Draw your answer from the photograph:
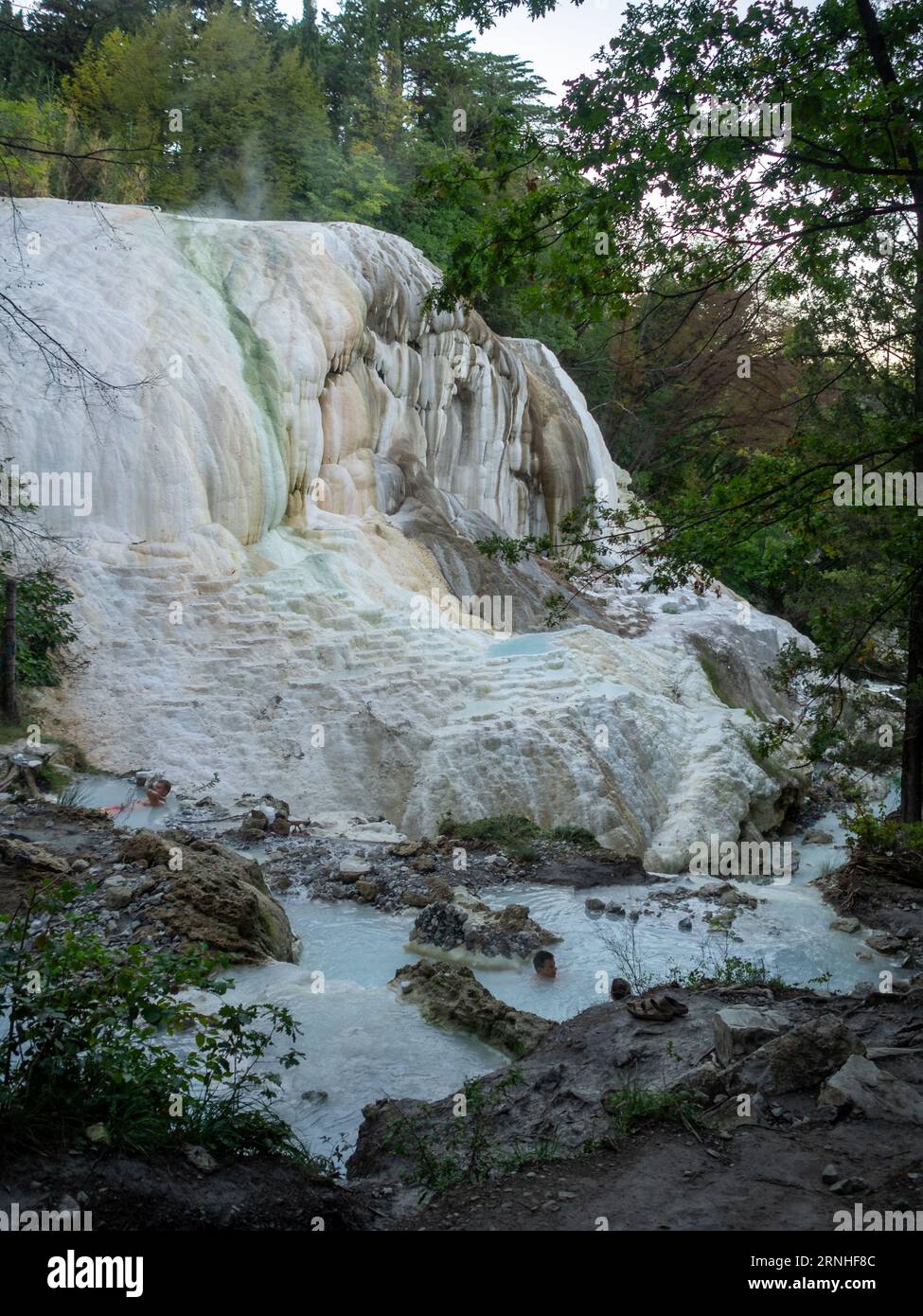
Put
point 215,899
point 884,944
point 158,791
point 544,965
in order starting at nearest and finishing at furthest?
point 215,899, point 544,965, point 884,944, point 158,791

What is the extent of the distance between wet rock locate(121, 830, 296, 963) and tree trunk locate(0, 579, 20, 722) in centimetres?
326

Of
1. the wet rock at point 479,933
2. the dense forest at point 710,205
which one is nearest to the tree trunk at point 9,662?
the dense forest at point 710,205

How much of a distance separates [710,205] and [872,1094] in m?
4.57

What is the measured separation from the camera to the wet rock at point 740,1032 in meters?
4.64

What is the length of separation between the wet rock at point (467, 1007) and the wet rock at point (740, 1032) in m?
1.22

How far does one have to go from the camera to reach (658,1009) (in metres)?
5.43

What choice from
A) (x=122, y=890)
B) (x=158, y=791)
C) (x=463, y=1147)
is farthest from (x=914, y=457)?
(x=158, y=791)

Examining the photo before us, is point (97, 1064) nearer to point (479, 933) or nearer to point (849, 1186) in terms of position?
point (849, 1186)

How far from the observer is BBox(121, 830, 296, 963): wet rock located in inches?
259

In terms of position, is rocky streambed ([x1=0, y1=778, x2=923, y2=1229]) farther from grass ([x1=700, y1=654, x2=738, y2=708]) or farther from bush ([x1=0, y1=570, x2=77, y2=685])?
grass ([x1=700, y1=654, x2=738, y2=708])

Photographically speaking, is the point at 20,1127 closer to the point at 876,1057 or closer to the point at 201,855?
the point at 876,1057

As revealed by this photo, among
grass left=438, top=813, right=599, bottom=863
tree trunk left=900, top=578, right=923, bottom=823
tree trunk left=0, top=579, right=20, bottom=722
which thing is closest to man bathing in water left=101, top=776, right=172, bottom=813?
tree trunk left=0, top=579, right=20, bottom=722

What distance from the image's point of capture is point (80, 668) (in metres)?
11.3
